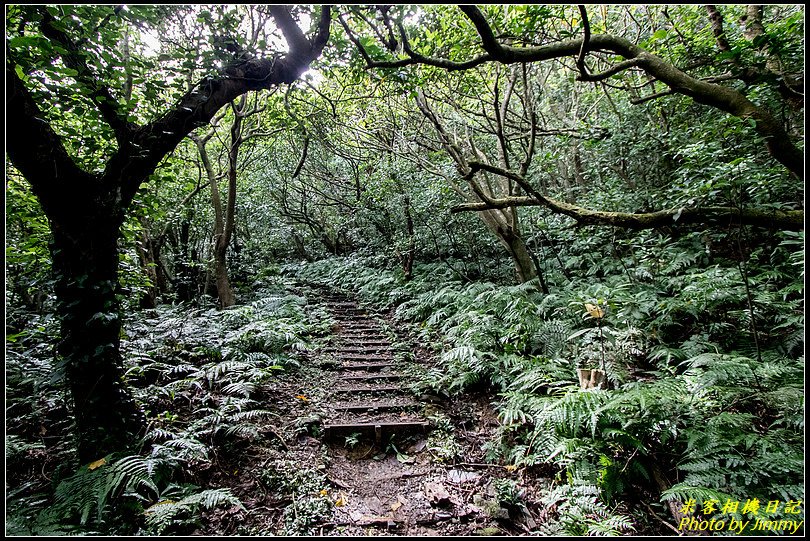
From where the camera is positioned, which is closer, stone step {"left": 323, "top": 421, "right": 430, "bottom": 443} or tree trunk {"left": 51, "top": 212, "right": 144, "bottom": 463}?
tree trunk {"left": 51, "top": 212, "right": 144, "bottom": 463}

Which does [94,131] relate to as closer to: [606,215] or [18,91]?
[18,91]

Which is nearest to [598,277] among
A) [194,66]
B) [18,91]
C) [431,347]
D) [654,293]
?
[654,293]

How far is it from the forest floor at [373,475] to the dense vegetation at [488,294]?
157 millimetres

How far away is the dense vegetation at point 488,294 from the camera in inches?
120

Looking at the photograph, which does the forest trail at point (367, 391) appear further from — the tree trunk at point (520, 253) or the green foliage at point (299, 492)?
the tree trunk at point (520, 253)

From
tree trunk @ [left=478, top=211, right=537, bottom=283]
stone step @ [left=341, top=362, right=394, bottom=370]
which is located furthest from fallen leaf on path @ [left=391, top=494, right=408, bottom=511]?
tree trunk @ [left=478, top=211, right=537, bottom=283]

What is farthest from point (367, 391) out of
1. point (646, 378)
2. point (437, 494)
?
point (646, 378)

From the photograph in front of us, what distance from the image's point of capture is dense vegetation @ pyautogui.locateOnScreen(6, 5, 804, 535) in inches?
120

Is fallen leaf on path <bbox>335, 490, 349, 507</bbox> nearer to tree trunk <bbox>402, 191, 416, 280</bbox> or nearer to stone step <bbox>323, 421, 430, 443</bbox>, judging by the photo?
stone step <bbox>323, 421, 430, 443</bbox>

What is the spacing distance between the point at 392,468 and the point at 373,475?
0.24 meters

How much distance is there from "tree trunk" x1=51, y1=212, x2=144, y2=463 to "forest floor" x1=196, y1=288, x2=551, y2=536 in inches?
46.1

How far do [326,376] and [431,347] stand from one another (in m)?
2.10

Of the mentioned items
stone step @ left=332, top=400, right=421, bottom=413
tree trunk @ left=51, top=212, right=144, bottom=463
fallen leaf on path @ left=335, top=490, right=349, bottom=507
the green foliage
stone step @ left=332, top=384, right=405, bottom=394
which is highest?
tree trunk @ left=51, top=212, right=144, bottom=463

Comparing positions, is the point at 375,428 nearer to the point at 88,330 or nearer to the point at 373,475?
the point at 373,475
